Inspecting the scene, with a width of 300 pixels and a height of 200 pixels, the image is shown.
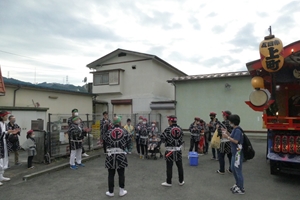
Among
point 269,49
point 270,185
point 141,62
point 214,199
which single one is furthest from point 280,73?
point 141,62

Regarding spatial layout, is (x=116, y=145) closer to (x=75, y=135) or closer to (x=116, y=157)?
(x=116, y=157)

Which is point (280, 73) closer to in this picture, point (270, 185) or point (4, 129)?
point (270, 185)

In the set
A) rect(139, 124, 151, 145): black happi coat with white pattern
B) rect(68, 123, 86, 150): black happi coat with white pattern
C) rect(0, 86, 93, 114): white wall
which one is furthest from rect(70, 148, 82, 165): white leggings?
rect(0, 86, 93, 114): white wall

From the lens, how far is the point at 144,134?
9.12 m

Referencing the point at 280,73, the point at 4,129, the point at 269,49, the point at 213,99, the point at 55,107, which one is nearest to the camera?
the point at 269,49

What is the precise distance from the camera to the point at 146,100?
730 inches

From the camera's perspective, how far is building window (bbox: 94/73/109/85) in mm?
19828

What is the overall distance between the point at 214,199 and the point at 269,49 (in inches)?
147

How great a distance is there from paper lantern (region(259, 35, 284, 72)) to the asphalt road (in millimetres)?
2946

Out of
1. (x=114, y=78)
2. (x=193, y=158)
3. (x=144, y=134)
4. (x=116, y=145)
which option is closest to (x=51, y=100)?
(x=114, y=78)

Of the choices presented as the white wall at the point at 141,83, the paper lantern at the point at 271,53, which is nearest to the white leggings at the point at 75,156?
the paper lantern at the point at 271,53

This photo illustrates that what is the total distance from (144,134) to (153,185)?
140 inches

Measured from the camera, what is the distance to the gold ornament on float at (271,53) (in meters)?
5.25

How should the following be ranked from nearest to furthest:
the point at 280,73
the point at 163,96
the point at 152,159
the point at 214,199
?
the point at 214,199
the point at 280,73
the point at 152,159
the point at 163,96
